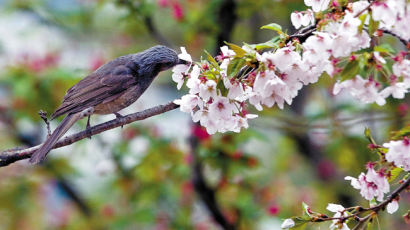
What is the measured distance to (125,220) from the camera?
6.42 metres

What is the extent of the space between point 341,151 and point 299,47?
4400 millimetres

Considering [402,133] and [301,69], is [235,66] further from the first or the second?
[402,133]

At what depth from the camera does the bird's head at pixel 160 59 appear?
4125 mm

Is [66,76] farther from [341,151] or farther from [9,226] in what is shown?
[341,151]

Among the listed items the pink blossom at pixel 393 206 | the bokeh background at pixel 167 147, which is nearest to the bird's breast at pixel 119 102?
the bokeh background at pixel 167 147

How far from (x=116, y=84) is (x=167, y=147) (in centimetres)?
222

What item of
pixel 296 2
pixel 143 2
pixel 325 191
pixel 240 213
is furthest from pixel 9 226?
pixel 296 2

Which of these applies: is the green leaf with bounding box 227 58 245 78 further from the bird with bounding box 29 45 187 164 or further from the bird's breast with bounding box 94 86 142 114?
the bird's breast with bounding box 94 86 142 114

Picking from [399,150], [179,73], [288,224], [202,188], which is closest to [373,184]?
[399,150]

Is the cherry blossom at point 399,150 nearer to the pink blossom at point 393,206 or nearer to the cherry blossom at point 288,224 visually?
the pink blossom at point 393,206

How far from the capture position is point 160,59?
416cm

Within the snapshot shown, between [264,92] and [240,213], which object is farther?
[240,213]

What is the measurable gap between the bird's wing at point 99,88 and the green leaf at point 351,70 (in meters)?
2.42

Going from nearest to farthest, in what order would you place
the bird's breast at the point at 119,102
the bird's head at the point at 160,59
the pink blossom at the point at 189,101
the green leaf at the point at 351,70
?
the green leaf at the point at 351,70, the pink blossom at the point at 189,101, the bird's head at the point at 160,59, the bird's breast at the point at 119,102
